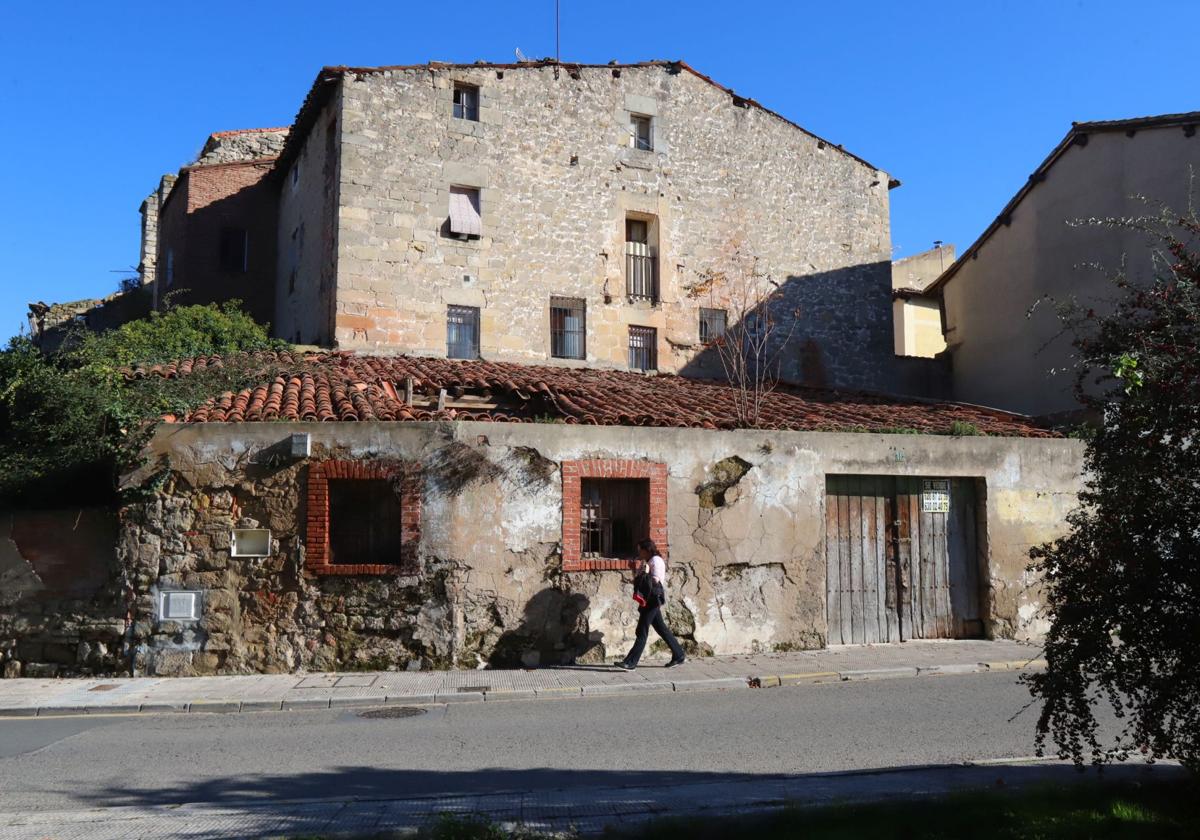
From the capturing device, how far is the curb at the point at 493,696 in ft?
33.9

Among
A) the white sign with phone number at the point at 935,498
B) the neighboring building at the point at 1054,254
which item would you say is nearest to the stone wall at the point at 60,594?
the white sign with phone number at the point at 935,498

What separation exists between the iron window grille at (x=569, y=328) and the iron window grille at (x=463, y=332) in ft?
5.86

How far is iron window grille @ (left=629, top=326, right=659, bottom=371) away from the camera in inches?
862

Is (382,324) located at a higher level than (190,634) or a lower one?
higher

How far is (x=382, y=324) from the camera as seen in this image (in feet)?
64.5

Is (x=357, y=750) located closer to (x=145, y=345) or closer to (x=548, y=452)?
(x=548, y=452)

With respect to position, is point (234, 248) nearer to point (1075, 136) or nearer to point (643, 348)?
point (643, 348)

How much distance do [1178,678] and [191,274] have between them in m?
24.6

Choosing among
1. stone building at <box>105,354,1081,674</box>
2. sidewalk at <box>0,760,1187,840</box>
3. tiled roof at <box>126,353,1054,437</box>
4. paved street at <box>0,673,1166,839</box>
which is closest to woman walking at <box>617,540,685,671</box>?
stone building at <box>105,354,1081,674</box>

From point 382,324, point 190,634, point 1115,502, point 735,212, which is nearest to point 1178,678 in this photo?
point 1115,502

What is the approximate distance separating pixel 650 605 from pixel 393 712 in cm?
353

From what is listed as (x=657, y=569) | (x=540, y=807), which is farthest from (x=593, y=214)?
(x=540, y=807)

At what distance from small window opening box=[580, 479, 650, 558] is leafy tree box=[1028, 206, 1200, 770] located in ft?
25.2

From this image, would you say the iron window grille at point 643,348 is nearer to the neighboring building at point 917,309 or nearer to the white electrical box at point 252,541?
the neighboring building at point 917,309
